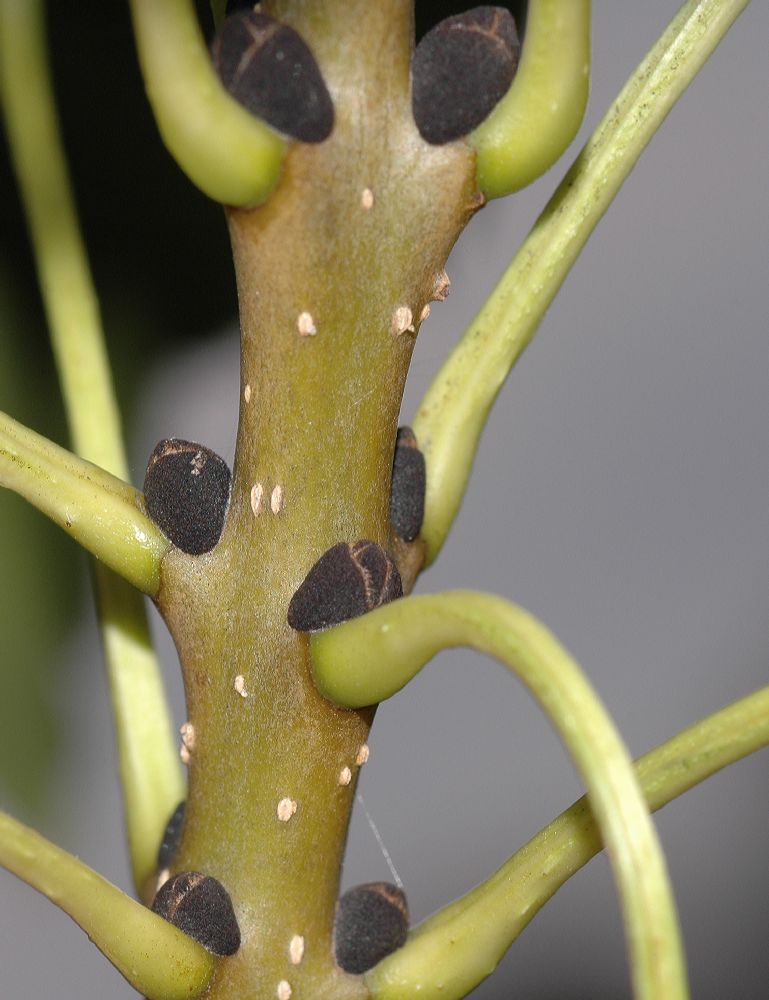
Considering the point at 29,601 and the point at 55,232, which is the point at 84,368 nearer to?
the point at 55,232

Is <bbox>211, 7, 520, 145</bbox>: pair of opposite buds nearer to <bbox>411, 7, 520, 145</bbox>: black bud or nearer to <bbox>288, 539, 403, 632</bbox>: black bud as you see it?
<bbox>411, 7, 520, 145</bbox>: black bud

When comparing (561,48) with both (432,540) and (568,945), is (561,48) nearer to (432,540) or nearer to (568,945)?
(432,540)

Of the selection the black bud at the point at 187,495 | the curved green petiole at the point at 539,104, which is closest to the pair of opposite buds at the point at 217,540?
the black bud at the point at 187,495

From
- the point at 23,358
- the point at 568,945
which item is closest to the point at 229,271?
the point at 23,358

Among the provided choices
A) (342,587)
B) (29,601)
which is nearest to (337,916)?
(342,587)

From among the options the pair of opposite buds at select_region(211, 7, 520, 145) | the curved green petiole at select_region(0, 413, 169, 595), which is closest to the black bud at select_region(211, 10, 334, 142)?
the pair of opposite buds at select_region(211, 7, 520, 145)

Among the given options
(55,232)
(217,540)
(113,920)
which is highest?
(55,232)
